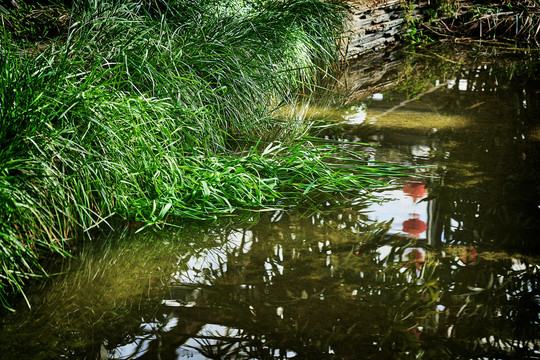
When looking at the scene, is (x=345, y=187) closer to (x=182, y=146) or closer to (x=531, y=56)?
(x=182, y=146)

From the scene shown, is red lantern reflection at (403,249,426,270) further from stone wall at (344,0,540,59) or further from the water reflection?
stone wall at (344,0,540,59)

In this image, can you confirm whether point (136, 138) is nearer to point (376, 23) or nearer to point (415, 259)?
point (415, 259)

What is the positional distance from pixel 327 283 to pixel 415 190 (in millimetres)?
850

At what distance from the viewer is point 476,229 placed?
214 centimetres

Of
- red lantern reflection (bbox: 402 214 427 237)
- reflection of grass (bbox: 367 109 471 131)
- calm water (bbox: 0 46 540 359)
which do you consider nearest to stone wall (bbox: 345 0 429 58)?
reflection of grass (bbox: 367 109 471 131)

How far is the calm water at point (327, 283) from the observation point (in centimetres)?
152

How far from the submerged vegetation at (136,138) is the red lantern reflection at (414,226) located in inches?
14.0

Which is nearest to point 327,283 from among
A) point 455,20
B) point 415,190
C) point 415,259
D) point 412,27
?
point 415,259

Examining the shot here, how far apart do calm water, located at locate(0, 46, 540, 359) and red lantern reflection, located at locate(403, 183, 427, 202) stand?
13mm

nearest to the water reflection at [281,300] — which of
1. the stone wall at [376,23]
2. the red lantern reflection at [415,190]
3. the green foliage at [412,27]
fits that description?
the red lantern reflection at [415,190]

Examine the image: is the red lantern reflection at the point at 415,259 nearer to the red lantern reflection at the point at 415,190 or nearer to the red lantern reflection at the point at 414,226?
the red lantern reflection at the point at 414,226

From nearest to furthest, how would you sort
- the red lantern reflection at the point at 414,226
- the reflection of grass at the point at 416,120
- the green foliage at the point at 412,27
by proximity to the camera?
the red lantern reflection at the point at 414,226
the reflection of grass at the point at 416,120
the green foliage at the point at 412,27

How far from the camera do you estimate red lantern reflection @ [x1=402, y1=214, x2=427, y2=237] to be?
83.4 inches

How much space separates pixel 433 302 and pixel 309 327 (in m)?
0.40
